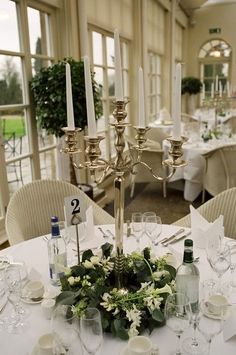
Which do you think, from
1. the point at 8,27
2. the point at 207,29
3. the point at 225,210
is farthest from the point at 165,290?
the point at 207,29

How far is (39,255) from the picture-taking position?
5.42ft

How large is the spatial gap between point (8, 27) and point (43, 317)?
2.99 m

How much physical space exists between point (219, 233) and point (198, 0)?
9537mm

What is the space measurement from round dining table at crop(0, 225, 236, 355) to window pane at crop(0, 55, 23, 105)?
6.69 feet

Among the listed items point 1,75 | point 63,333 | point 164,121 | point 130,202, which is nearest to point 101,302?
point 63,333

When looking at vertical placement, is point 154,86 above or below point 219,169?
above

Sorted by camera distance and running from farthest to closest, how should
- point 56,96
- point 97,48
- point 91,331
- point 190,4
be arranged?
point 190,4 → point 97,48 → point 56,96 → point 91,331

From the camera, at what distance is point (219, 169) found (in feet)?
13.9

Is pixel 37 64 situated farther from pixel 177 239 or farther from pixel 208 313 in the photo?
pixel 208 313

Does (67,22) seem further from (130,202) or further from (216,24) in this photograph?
(216,24)

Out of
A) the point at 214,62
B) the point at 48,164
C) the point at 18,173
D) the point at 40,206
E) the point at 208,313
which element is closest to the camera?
the point at 208,313

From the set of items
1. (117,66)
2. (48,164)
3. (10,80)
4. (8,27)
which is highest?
(8,27)

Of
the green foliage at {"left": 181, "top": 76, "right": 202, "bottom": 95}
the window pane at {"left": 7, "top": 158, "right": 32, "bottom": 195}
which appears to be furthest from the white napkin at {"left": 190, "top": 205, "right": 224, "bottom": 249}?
the green foliage at {"left": 181, "top": 76, "right": 202, "bottom": 95}

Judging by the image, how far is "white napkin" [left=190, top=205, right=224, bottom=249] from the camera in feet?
5.12
